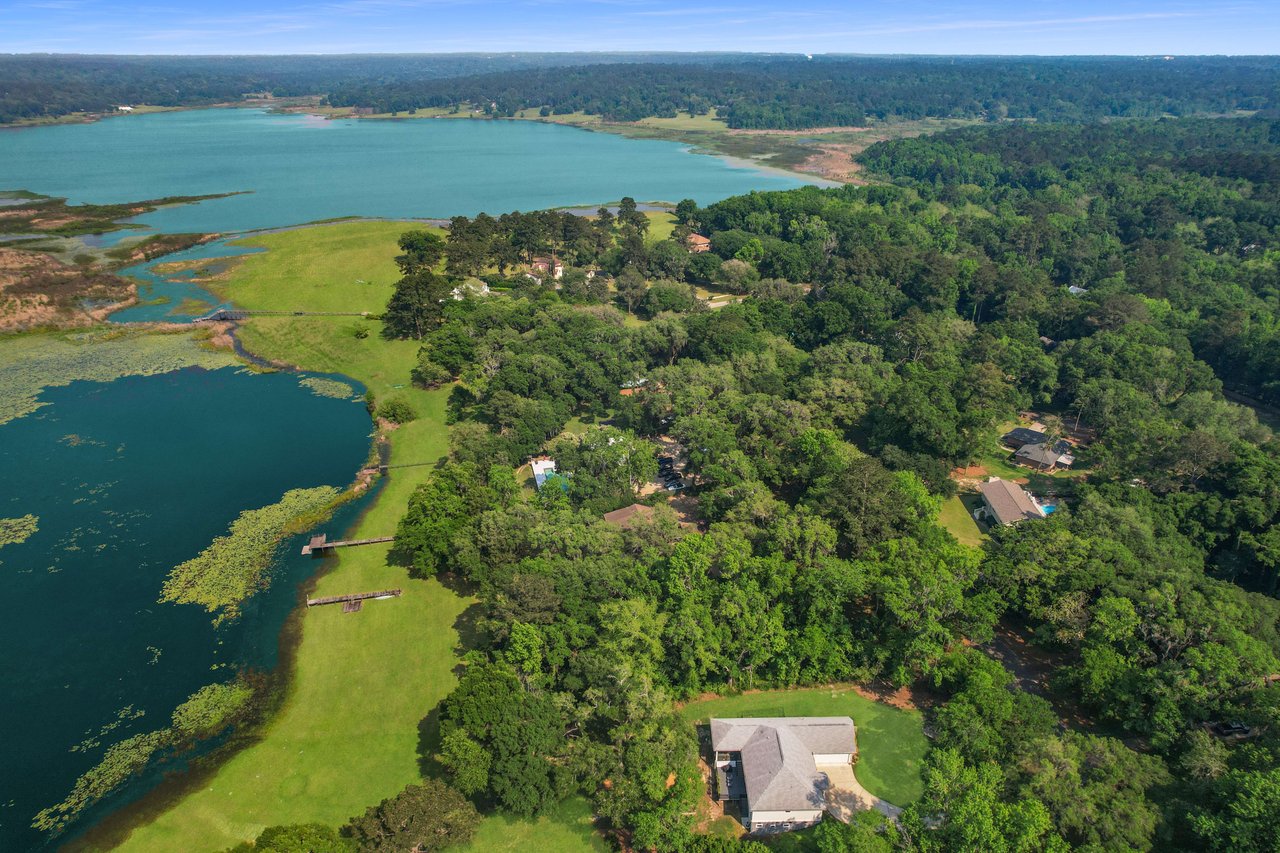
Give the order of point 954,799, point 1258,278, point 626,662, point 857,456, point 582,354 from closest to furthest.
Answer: point 954,799 < point 626,662 < point 857,456 < point 582,354 < point 1258,278

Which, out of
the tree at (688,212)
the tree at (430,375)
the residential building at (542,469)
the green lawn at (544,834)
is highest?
the tree at (688,212)

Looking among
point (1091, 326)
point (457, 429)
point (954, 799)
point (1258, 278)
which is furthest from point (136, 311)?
point (1258, 278)

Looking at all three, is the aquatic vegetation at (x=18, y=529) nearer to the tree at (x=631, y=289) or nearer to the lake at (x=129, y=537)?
the lake at (x=129, y=537)

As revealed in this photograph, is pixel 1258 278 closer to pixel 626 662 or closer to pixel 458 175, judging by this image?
pixel 626 662

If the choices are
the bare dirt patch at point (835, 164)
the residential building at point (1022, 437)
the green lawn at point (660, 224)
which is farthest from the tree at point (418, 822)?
the bare dirt patch at point (835, 164)

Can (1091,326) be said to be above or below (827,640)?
above

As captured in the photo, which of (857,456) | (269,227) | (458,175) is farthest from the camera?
(458,175)

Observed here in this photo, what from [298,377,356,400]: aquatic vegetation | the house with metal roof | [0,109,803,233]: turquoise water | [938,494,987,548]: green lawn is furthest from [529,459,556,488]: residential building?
[0,109,803,233]: turquoise water

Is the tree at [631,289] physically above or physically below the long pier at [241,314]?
above
